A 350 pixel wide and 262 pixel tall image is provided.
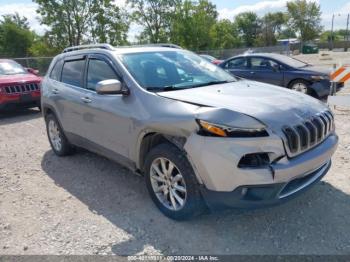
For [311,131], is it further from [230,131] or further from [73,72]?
[73,72]

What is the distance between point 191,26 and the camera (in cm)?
4359

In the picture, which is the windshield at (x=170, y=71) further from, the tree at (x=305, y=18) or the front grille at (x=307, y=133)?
the tree at (x=305, y=18)

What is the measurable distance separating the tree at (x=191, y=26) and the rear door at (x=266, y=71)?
108 feet

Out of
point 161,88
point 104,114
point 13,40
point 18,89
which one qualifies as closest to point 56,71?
point 104,114

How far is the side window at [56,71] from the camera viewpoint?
217 inches

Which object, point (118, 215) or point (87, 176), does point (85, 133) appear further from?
point (118, 215)

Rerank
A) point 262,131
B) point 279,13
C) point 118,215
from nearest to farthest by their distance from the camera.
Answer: point 262,131 → point 118,215 → point 279,13

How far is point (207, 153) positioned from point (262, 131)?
0.50 m

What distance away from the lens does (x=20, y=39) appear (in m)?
46.2

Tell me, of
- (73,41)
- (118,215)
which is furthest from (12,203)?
(73,41)

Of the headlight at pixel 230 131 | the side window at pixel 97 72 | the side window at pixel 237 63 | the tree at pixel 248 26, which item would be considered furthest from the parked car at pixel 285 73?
the tree at pixel 248 26

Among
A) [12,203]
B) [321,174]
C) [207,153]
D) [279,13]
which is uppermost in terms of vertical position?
[279,13]

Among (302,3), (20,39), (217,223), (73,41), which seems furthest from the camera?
(302,3)

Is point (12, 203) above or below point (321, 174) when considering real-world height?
below
